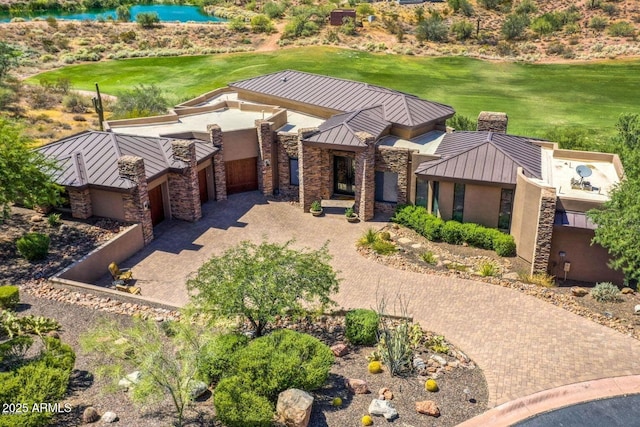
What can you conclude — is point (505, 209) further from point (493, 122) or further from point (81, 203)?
point (81, 203)

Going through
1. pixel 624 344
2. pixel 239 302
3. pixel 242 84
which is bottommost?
pixel 624 344

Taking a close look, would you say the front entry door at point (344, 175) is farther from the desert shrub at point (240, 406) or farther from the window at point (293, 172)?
the desert shrub at point (240, 406)

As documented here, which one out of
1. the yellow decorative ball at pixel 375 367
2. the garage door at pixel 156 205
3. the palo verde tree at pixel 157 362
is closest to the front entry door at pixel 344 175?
the garage door at pixel 156 205

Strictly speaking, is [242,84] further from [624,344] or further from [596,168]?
[624,344]

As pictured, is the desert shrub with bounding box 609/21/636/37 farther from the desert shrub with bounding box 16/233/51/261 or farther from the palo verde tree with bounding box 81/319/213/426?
the palo verde tree with bounding box 81/319/213/426

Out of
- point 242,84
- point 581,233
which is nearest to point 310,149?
point 242,84

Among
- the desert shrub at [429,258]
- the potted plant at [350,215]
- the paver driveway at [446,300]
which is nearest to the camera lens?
the paver driveway at [446,300]
